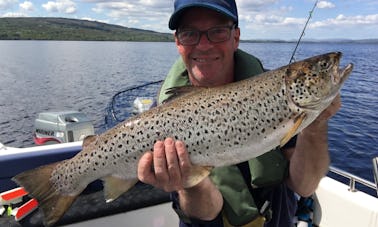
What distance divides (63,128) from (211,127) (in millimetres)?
4536

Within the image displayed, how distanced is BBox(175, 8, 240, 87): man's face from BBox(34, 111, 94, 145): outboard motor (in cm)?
374

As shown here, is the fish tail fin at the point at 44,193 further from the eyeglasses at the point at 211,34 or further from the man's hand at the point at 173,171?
the eyeglasses at the point at 211,34

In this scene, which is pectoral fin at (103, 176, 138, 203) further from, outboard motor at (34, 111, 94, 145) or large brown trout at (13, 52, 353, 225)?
outboard motor at (34, 111, 94, 145)

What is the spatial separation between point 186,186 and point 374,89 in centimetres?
2879

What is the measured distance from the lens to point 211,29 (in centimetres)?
335

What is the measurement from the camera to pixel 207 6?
3.21 m

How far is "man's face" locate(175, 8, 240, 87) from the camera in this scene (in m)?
3.36

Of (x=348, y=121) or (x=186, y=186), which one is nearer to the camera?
(x=186, y=186)

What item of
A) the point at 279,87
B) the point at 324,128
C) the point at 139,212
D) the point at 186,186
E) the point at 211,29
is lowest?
the point at 139,212

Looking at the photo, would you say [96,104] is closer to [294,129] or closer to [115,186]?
[115,186]

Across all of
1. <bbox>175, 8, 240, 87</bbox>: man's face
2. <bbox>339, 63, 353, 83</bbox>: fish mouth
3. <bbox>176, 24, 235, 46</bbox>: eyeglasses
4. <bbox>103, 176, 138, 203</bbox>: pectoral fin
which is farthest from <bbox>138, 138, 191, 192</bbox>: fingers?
<bbox>339, 63, 353, 83</bbox>: fish mouth

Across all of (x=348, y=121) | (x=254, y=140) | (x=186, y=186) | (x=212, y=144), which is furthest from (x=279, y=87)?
(x=348, y=121)

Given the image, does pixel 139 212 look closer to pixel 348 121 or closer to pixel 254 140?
pixel 254 140

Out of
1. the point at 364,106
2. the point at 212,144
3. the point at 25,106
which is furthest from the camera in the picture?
the point at 25,106
